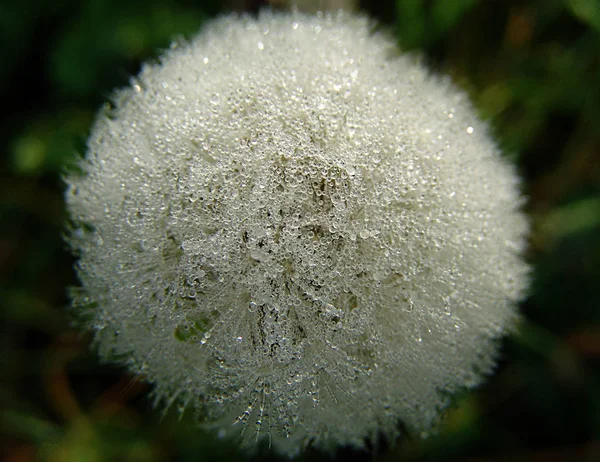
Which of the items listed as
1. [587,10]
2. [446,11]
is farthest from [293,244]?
[587,10]

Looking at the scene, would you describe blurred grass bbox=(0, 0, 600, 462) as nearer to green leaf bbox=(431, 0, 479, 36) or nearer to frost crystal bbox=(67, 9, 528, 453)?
green leaf bbox=(431, 0, 479, 36)

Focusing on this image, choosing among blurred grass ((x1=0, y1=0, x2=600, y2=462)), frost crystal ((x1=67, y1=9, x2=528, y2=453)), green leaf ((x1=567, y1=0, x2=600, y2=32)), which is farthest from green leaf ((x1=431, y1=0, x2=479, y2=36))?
frost crystal ((x1=67, y1=9, x2=528, y2=453))

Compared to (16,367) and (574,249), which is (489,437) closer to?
(574,249)

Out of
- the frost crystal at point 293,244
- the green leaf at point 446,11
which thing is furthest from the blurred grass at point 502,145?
the frost crystal at point 293,244

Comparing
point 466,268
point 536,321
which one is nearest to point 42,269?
point 466,268

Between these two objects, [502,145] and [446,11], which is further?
[502,145]

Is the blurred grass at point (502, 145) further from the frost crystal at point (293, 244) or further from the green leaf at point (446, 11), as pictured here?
the frost crystal at point (293, 244)

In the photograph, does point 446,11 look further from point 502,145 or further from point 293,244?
point 293,244
